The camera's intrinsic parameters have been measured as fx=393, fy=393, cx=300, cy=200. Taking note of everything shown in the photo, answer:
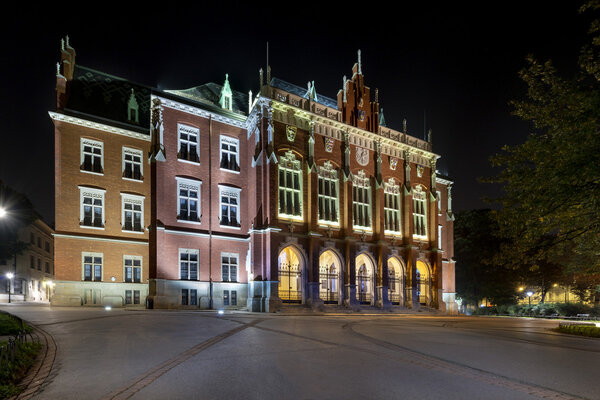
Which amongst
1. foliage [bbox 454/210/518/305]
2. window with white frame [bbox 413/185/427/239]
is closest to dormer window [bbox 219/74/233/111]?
window with white frame [bbox 413/185/427/239]

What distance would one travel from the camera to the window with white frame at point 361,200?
34.7m

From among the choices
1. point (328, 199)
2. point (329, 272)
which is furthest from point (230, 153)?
point (329, 272)

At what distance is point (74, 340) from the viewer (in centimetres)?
1084

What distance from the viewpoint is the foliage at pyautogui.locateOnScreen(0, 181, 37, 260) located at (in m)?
35.7

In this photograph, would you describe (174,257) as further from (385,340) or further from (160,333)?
(385,340)

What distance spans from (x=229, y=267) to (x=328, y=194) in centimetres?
1011

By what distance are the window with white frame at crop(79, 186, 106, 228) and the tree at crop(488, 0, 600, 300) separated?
28.1 m

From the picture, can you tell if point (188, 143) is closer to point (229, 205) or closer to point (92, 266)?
point (229, 205)

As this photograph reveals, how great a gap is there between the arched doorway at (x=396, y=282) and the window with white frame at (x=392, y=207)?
9.80ft

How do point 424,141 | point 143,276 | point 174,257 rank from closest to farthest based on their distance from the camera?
1. point 174,257
2. point 143,276
3. point 424,141

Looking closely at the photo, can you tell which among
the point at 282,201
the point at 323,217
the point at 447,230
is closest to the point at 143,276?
the point at 282,201

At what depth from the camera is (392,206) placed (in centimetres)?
3747

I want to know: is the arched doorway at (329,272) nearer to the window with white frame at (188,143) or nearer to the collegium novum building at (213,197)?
the collegium novum building at (213,197)

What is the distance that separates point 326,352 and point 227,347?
252cm
